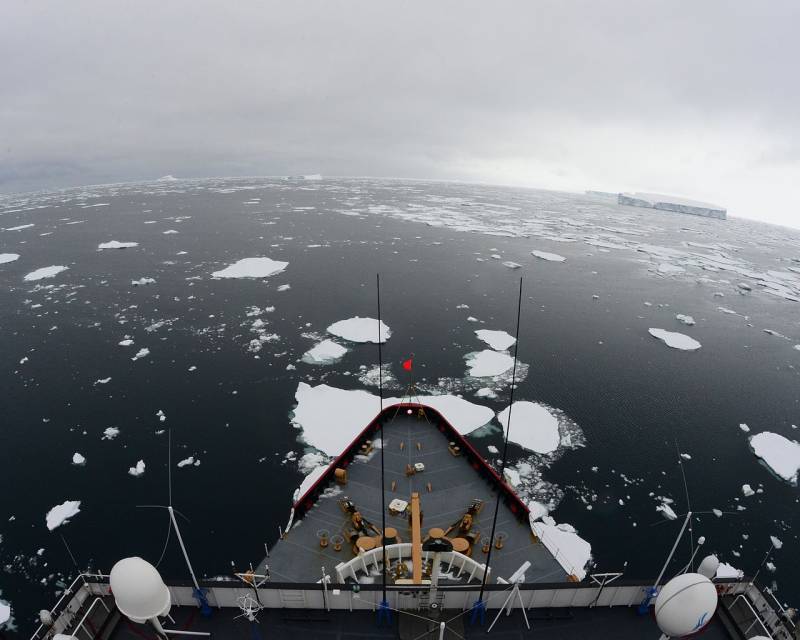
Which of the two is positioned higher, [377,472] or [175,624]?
[175,624]

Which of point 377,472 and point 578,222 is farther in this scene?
point 578,222

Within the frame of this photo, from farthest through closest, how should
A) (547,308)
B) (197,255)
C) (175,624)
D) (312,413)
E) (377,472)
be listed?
(197,255)
(547,308)
(312,413)
(377,472)
(175,624)

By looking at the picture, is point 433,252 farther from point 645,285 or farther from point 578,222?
point 578,222

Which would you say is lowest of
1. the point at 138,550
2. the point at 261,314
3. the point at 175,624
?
the point at 138,550

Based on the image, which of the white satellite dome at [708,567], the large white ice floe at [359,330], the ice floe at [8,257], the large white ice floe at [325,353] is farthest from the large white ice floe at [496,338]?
the ice floe at [8,257]

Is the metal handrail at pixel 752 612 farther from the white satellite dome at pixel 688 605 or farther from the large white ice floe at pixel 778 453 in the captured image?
the large white ice floe at pixel 778 453

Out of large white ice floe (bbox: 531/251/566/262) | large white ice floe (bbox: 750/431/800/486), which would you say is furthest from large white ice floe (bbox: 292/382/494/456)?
large white ice floe (bbox: 531/251/566/262)

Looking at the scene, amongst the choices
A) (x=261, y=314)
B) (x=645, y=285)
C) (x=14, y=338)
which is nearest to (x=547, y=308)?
(x=645, y=285)
